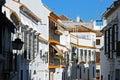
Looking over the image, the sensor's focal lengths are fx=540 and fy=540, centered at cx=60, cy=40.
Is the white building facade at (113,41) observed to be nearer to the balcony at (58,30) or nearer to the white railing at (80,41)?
the balcony at (58,30)

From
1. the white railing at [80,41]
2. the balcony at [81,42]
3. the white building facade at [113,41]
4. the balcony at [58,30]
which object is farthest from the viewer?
the balcony at [81,42]

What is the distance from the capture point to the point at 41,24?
5469cm

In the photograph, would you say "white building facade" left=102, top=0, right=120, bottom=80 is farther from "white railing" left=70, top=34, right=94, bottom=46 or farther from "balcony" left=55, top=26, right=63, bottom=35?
"white railing" left=70, top=34, right=94, bottom=46

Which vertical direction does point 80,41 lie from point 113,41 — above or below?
above

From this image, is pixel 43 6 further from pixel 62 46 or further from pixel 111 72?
pixel 111 72

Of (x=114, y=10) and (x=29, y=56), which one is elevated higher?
(x=114, y=10)

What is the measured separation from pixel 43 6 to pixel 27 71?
16145 millimetres

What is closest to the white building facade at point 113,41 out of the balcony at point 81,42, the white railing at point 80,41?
the white railing at point 80,41

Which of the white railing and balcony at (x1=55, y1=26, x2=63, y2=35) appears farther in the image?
the white railing

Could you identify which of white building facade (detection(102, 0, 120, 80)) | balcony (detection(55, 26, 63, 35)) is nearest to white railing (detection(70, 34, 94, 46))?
balcony (detection(55, 26, 63, 35))

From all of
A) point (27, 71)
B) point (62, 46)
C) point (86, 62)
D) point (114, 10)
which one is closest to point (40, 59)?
point (27, 71)

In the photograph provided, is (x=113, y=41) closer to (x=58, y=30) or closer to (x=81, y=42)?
(x=58, y=30)

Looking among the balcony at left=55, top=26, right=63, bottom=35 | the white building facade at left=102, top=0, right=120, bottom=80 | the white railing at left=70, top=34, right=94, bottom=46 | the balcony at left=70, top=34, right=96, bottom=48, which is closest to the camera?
the white building facade at left=102, top=0, right=120, bottom=80

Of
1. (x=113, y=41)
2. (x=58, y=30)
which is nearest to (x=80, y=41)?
(x=58, y=30)
